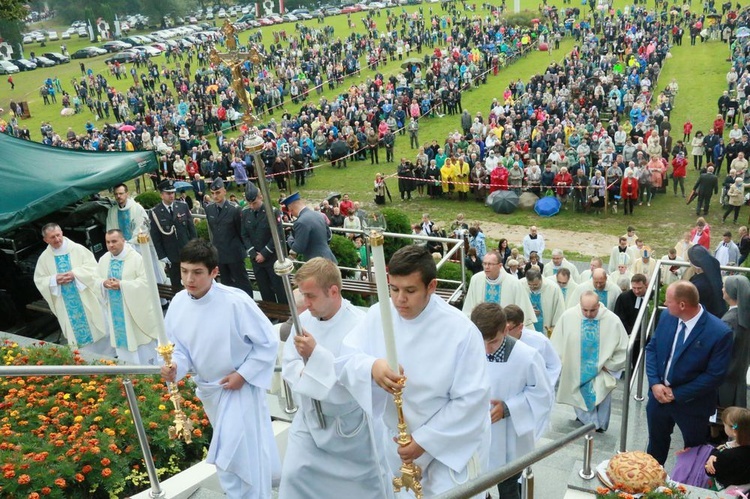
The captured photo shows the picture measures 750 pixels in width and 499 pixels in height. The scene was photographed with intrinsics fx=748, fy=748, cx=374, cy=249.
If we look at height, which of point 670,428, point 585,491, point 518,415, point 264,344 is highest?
point 264,344

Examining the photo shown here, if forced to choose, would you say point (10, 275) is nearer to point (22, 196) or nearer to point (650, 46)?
point (22, 196)

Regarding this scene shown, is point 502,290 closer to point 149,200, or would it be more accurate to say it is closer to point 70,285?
point 70,285

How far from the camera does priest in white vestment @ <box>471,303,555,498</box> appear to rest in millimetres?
4738

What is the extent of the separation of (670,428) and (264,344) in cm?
340

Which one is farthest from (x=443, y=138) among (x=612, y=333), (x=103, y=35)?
(x=103, y=35)

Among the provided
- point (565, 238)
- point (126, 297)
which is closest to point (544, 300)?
point (126, 297)

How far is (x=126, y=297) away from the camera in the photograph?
840 cm

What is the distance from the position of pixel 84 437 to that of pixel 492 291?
15.3 ft

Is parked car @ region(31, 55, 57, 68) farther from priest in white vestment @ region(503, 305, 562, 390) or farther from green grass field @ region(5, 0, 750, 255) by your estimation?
priest in white vestment @ region(503, 305, 562, 390)

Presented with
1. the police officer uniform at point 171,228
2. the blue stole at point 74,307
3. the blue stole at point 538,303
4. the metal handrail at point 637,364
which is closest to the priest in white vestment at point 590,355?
the metal handrail at point 637,364

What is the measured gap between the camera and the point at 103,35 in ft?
238

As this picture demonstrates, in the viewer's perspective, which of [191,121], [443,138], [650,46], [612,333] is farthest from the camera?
[650,46]

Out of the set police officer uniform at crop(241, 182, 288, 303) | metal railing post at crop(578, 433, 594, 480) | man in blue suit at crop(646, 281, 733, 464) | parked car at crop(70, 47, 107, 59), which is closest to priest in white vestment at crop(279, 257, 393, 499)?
metal railing post at crop(578, 433, 594, 480)

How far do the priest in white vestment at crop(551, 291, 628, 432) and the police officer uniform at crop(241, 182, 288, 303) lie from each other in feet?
12.8
